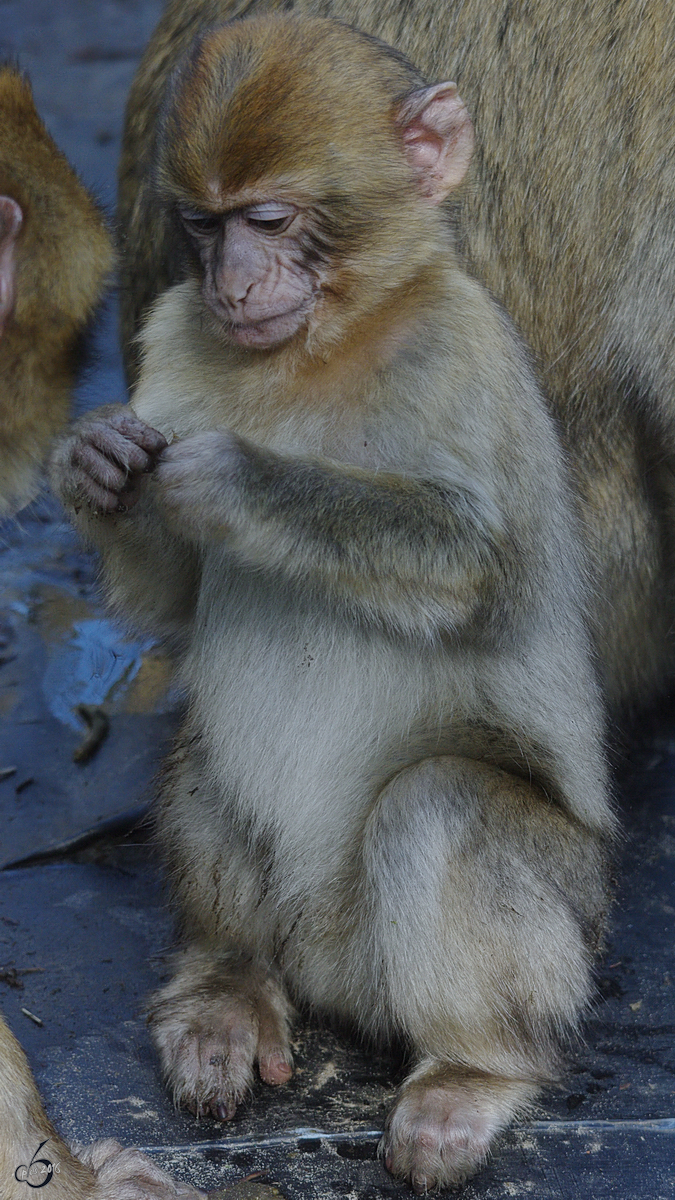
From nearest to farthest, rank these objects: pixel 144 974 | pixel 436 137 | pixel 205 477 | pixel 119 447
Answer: pixel 205 477 < pixel 119 447 < pixel 436 137 < pixel 144 974

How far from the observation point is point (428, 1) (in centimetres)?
339

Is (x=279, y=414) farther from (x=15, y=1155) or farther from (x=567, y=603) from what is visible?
(x=15, y=1155)

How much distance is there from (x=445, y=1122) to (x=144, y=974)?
2.79ft

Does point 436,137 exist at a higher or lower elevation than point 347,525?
higher

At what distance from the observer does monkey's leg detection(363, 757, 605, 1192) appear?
261cm

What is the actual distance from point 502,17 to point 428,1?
174 mm

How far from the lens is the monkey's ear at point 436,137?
2730 mm

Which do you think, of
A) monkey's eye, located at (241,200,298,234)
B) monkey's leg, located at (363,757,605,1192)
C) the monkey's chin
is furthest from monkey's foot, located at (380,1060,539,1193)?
monkey's eye, located at (241,200,298,234)

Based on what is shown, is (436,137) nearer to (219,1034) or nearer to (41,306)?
→ (41,306)

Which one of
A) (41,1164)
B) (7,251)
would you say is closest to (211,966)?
(41,1164)

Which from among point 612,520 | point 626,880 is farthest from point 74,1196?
point 612,520

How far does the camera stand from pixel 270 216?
100 inches

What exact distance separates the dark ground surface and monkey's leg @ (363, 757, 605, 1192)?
0.09 m

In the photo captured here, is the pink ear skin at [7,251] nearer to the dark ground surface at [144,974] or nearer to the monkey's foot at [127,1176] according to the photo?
the dark ground surface at [144,974]
